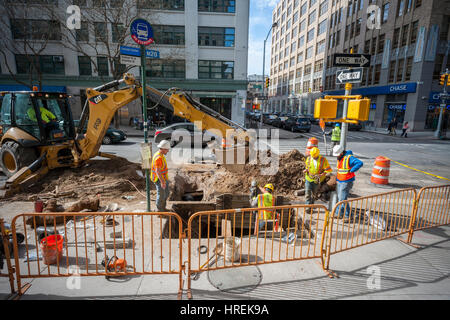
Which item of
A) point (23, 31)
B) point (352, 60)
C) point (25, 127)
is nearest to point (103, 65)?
point (23, 31)

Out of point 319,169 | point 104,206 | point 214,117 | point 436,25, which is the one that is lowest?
point 104,206

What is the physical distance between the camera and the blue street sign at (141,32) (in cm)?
500

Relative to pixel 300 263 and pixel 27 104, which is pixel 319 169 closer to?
pixel 300 263

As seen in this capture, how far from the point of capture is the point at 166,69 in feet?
89.6

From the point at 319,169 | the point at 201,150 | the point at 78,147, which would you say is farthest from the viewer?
the point at 201,150

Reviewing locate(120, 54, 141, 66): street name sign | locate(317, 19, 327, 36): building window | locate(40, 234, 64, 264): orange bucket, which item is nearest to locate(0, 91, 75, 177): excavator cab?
locate(120, 54, 141, 66): street name sign

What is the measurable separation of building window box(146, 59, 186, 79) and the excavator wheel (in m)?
21.2

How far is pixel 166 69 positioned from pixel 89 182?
2239 centimetres

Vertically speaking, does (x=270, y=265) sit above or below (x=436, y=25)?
below

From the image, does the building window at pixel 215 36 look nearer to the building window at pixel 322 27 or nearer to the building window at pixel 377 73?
the building window at pixel 377 73

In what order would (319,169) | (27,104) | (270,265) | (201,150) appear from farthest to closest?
(201,150)
(27,104)
(319,169)
(270,265)
